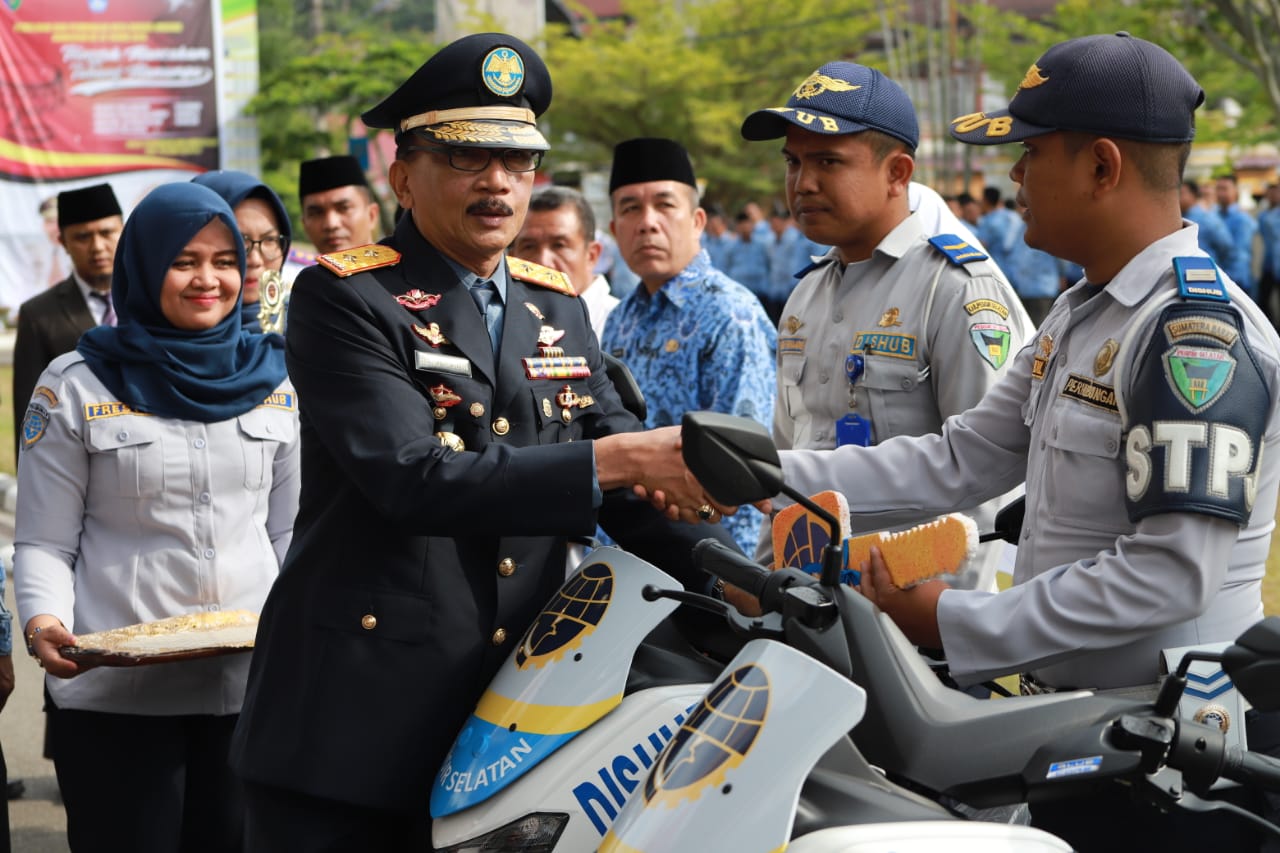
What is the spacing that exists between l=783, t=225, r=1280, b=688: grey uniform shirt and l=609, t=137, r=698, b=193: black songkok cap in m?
2.71

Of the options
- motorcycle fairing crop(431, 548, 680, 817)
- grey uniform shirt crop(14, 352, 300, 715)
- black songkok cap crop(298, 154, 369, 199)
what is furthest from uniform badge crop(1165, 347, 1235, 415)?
black songkok cap crop(298, 154, 369, 199)

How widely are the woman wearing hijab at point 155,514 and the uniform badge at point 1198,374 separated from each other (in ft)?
7.31

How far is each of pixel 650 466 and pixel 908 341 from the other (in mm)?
1314

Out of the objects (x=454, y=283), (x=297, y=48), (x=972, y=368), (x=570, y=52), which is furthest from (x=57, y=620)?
(x=297, y=48)

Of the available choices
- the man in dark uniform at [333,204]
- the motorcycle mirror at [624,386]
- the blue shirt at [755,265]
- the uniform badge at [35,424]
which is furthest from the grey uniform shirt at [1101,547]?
the blue shirt at [755,265]

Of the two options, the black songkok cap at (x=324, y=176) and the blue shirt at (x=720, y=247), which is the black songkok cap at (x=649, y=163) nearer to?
the black songkok cap at (x=324, y=176)

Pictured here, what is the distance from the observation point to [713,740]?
1.65 m

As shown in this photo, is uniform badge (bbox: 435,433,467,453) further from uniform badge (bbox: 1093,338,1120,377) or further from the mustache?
uniform badge (bbox: 1093,338,1120,377)

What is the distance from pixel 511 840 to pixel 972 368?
1678 millimetres

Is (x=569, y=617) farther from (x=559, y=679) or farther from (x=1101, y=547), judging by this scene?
(x=1101, y=547)

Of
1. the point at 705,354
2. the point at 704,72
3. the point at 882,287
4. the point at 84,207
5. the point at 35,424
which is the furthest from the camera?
the point at 704,72

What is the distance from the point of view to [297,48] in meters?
40.8

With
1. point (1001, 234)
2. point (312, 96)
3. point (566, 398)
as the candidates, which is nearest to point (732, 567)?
point (566, 398)

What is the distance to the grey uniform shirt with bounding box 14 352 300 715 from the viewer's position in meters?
3.25
